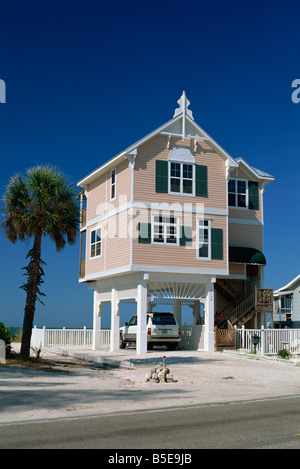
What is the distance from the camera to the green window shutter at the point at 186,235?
30.2 metres

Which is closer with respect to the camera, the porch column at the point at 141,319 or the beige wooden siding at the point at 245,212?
the porch column at the point at 141,319

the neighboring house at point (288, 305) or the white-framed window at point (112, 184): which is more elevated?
the white-framed window at point (112, 184)

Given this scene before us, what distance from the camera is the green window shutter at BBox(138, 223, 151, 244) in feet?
96.3

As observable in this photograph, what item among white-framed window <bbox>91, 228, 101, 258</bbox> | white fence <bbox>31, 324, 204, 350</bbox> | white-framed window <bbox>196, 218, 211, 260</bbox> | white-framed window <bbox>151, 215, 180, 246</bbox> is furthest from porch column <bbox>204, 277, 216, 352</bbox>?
white fence <bbox>31, 324, 204, 350</bbox>

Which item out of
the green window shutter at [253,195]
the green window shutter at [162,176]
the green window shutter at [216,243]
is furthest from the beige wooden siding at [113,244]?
the green window shutter at [253,195]

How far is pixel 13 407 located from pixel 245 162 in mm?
24988

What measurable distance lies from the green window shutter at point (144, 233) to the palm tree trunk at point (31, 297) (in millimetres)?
6562

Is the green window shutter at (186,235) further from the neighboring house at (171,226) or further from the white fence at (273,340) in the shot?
the white fence at (273,340)

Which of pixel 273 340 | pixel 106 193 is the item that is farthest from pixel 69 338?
pixel 273 340

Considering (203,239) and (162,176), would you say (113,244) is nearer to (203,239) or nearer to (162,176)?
(162,176)

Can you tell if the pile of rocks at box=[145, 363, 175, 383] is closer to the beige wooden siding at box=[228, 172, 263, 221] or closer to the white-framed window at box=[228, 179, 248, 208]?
the beige wooden siding at box=[228, 172, 263, 221]

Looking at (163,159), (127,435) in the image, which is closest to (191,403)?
(127,435)

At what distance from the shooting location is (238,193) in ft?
114

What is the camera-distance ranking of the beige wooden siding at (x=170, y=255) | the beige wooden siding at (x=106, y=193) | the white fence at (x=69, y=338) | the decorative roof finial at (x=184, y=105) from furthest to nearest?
the white fence at (x=69, y=338)
the decorative roof finial at (x=184, y=105)
the beige wooden siding at (x=106, y=193)
the beige wooden siding at (x=170, y=255)
